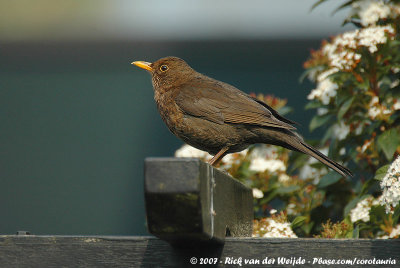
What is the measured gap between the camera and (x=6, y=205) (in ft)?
21.9

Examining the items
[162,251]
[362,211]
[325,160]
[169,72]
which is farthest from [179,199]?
[169,72]

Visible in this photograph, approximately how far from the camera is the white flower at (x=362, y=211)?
3248mm

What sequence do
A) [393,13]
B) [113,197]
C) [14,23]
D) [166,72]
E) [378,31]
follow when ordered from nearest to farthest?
[378,31]
[393,13]
[166,72]
[113,197]
[14,23]

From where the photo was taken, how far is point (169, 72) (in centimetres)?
411

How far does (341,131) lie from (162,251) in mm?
1923

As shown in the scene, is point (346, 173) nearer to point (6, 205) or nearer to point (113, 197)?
point (113, 197)

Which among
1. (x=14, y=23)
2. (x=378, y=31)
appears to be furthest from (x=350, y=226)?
(x=14, y=23)

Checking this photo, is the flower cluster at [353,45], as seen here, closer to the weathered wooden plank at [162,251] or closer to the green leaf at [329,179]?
the green leaf at [329,179]

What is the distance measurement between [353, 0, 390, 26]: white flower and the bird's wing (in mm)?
796

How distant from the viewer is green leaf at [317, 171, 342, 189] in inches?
144

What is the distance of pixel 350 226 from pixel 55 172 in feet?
13.7

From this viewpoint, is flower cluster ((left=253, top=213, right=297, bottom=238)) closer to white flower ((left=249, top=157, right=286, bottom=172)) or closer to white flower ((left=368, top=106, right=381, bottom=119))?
white flower ((left=249, top=157, right=286, bottom=172))

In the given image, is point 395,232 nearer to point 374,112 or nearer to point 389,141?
point 389,141

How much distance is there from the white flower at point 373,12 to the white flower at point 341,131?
63 cm
